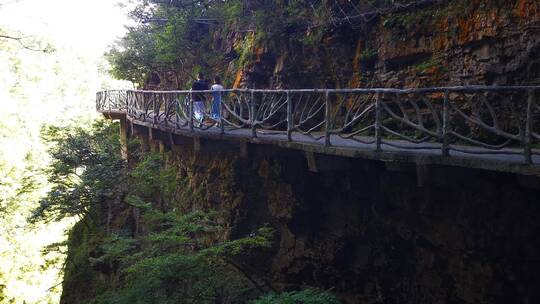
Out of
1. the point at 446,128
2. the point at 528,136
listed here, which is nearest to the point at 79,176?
the point at 446,128

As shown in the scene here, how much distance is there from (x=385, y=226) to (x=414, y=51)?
3477 mm

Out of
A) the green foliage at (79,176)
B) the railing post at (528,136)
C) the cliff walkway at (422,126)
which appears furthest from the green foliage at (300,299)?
the green foliage at (79,176)

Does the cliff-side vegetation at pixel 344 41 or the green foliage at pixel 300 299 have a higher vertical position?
the cliff-side vegetation at pixel 344 41

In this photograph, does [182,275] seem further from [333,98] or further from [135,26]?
[135,26]

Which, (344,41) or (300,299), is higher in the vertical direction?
(344,41)

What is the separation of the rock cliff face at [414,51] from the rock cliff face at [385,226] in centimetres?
206

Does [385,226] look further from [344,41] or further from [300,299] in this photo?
[344,41]

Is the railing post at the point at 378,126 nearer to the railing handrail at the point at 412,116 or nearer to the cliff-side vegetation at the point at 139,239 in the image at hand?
the railing handrail at the point at 412,116

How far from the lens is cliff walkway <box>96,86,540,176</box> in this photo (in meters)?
4.68

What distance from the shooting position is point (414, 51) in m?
8.59

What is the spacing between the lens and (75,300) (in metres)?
13.9

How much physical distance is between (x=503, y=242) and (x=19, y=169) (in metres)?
31.0

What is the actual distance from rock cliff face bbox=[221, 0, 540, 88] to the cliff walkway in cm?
41

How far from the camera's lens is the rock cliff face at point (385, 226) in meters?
6.36
